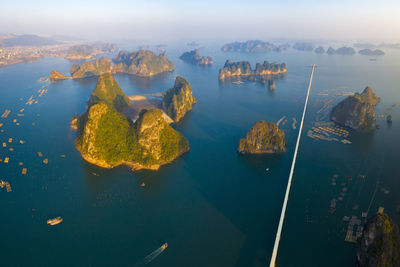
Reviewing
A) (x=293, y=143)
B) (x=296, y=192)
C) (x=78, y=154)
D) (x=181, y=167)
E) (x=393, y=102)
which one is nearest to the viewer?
(x=296, y=192)

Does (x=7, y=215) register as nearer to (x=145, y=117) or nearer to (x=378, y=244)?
(x=145, y=117)

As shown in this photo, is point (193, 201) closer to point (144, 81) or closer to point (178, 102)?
point (178, 102)

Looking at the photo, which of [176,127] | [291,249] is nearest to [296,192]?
[291,249]

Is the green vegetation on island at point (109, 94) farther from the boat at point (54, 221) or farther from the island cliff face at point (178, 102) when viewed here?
the boat at point (54, 221)

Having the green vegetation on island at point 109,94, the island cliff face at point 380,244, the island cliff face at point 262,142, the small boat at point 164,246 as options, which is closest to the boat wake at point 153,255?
the small boat at point 164,246

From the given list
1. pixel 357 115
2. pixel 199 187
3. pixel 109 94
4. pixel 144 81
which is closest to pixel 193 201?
pixel 199 187

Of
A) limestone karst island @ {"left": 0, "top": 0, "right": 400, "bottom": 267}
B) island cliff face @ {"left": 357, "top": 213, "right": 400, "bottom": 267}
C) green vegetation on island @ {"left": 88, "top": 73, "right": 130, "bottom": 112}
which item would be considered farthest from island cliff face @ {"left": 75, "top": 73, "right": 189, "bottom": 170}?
island cliff face @ {"left": 357, "top": 213, "right": 400, "bottom": 267}
